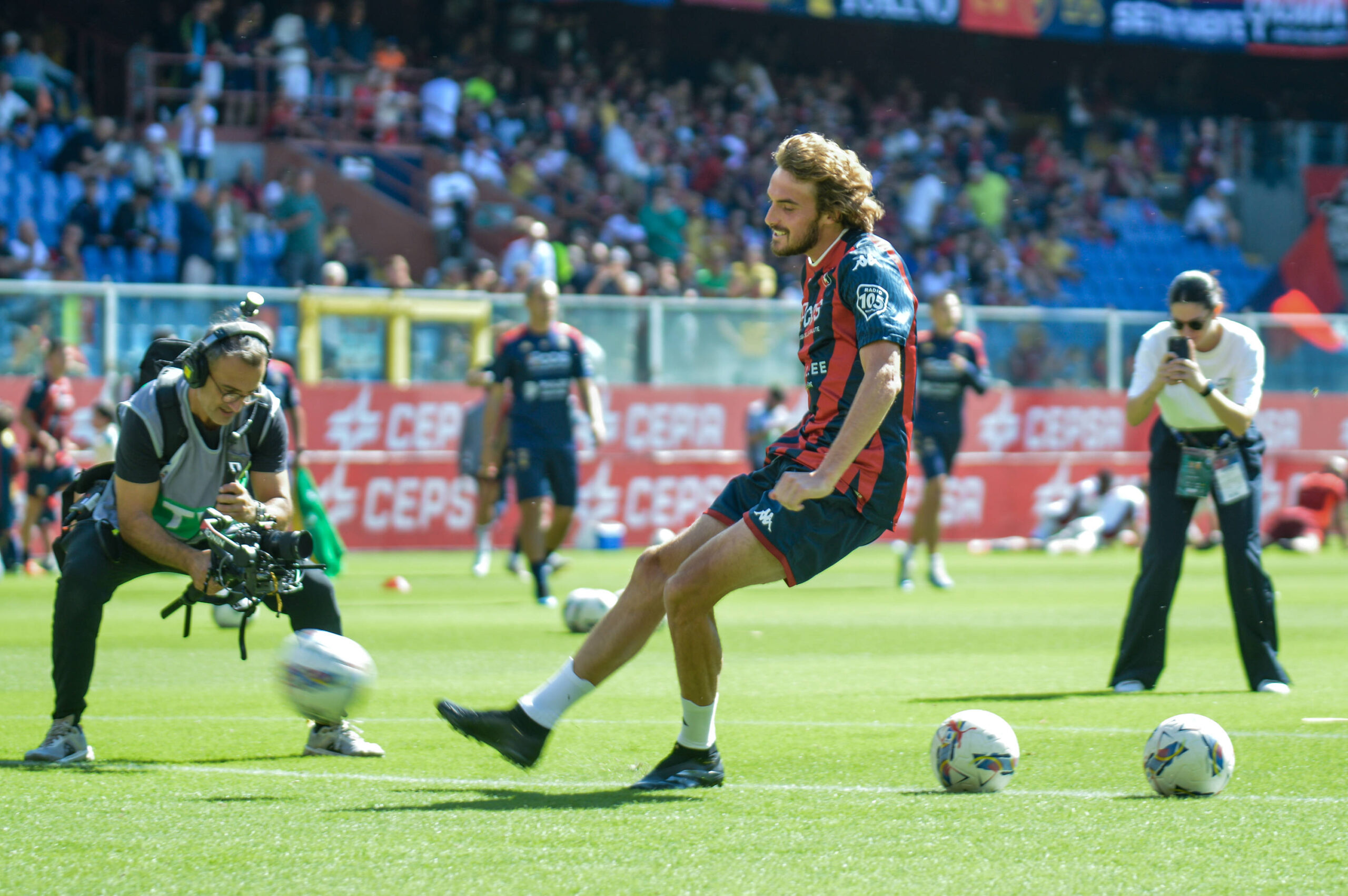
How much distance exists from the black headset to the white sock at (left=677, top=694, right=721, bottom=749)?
1.94 metres

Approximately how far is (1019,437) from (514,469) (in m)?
10.9

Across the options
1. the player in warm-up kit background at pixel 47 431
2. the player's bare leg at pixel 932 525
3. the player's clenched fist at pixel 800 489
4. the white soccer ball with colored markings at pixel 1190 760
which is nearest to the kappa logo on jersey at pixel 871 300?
the player's clenched fist at pixel 800 489

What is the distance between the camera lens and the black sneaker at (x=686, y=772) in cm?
586

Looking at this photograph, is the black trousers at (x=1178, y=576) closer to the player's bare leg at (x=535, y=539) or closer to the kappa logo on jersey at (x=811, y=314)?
the kappa logo on jersey at (x=811, y=314)

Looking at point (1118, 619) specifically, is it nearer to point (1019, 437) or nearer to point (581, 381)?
point (581, 381)

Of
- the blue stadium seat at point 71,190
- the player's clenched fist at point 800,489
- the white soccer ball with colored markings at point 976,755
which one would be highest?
the blue stadium seat at point 71,190

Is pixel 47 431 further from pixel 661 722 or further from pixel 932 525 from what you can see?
pixel 661 722

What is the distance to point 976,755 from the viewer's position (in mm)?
5766

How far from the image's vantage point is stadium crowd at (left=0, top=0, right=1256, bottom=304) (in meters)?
21.5

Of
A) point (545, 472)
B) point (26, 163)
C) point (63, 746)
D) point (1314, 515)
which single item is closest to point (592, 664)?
point (63, 746)

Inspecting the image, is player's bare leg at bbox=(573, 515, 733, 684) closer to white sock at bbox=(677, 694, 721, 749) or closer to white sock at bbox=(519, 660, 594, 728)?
white sock at bbox=(519, 660, 594, 728)

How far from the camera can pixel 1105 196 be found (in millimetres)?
32000

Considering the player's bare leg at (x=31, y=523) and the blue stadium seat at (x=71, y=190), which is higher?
the blue stadium seat at (x=71, y=190)

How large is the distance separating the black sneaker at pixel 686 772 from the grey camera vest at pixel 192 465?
6.45 feet
